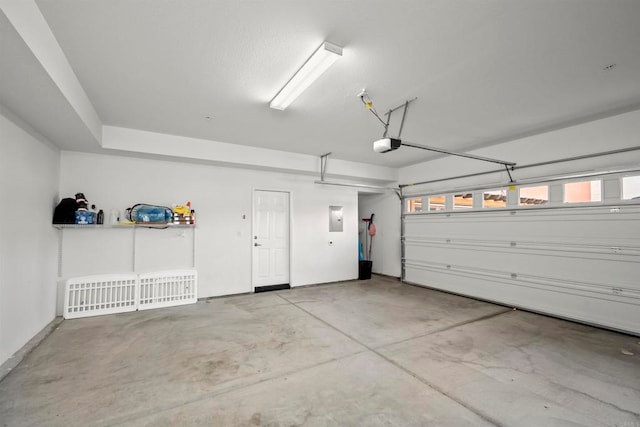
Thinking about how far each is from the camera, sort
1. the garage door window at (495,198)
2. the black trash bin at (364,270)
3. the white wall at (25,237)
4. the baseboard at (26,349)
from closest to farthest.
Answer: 1. the baseboard at (26,349)
2. the white wall at (25,237)
3. the garage door window at (495,198)
4. the black trash bin at (364,270)

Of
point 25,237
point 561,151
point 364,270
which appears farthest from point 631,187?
point 25,237

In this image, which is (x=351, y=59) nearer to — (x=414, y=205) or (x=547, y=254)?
(x=547, y=254)

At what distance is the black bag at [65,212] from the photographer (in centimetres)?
391

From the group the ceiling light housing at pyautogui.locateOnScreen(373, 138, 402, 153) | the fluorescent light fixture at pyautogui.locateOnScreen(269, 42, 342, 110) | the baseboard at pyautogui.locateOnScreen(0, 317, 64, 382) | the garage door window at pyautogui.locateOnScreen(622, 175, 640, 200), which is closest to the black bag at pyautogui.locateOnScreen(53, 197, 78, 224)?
the baseboard at pyautogui.locateOnScreen(0, 317, 64, 382)

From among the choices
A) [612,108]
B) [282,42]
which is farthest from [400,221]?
[282,42]

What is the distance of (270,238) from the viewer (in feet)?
19.6

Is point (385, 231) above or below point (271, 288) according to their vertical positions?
above

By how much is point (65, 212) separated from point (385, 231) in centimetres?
655

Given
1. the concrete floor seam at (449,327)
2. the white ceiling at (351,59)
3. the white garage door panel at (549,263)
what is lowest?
the concrete floor seam at (449,327)

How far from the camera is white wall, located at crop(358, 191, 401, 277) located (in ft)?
23.4

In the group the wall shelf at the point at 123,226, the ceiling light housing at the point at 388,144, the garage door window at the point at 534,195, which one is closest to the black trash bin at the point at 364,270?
the garage door window at the point at 534,195

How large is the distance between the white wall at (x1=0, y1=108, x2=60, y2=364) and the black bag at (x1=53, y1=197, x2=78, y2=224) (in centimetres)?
8

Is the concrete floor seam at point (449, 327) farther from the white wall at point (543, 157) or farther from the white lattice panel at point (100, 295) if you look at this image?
the white lattice panel at point (100, 295)

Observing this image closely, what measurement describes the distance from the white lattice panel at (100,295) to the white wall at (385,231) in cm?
568
